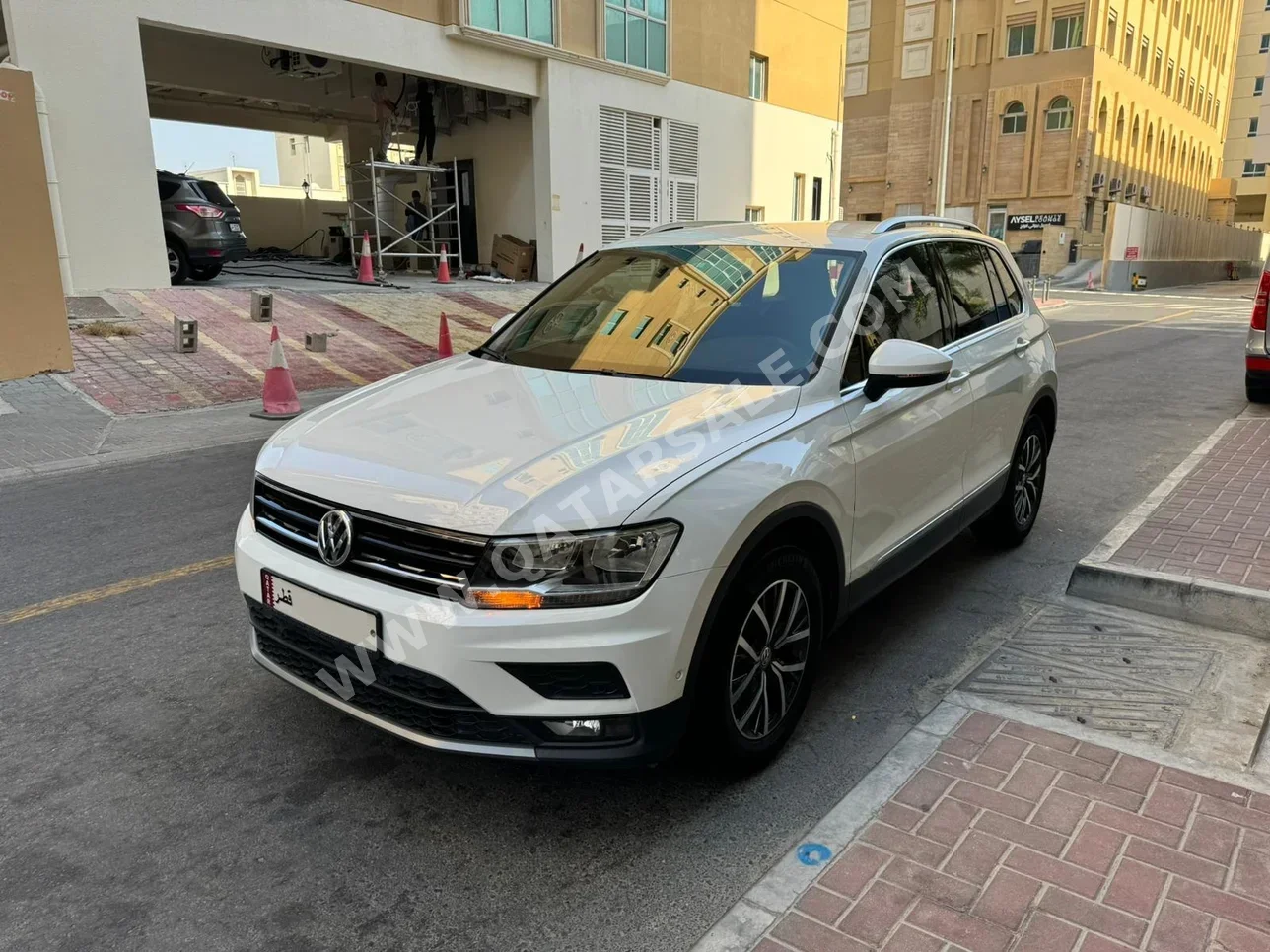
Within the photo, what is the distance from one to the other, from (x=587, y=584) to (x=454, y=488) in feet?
1.57

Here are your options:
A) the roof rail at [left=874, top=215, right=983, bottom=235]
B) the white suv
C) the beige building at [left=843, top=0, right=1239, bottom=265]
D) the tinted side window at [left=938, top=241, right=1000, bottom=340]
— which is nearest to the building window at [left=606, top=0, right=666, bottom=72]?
the roof rail at [left=874, top=215, right=983, bottom=235]

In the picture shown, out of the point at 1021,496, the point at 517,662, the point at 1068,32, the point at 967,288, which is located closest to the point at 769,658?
the point at 517,662

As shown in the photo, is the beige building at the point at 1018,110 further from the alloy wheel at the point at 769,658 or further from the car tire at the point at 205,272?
the alloy wheel at the point at 769,658

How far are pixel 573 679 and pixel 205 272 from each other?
16610mm

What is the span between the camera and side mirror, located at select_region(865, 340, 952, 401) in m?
3.37

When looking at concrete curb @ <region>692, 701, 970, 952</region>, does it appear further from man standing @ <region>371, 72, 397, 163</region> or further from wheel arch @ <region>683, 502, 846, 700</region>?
man standing @ <region>371, 72, 397, 163</region>

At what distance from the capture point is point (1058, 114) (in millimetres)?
47969

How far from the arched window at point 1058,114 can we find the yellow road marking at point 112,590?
172ft

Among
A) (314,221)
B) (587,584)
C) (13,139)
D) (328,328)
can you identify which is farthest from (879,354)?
(314,221)

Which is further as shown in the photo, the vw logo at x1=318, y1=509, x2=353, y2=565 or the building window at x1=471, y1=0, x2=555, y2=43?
the building window at x1=471, y1=0, x2=555, y2=43

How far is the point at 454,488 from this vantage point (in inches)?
105

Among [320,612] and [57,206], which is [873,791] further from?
[57,206]

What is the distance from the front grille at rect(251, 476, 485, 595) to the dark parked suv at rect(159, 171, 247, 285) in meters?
14.8

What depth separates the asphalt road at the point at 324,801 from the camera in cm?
249
